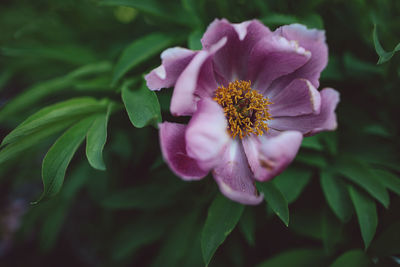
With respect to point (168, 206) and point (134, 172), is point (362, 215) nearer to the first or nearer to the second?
point (168, 206)

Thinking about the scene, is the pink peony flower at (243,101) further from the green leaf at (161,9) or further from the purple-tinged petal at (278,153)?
the green leaf at (161,9)

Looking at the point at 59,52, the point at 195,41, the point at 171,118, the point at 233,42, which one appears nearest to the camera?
the point at 233,42

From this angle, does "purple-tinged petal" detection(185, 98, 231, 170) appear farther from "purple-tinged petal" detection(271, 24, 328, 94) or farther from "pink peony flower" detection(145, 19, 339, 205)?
"purple-tinged petal" detection(271, 24, 328, 94)

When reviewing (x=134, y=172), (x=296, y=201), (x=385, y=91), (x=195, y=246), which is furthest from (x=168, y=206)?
(x=385, y=91)

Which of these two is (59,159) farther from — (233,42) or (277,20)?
(277,20)

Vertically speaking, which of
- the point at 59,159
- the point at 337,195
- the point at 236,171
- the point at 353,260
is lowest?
the point at 353,260

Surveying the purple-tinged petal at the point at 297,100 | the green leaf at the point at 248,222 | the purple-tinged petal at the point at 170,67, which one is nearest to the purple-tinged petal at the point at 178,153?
the purple-tinged petal at the point at 170,67

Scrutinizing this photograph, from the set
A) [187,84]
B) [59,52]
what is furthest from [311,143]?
[59,52]
